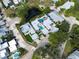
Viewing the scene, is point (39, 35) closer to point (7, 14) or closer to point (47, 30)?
point (47, 30)

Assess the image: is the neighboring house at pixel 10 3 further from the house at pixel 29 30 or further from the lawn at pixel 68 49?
the lawn at pixel 68 49

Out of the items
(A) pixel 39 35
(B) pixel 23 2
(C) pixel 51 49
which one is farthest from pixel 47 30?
(B) pixel 23 2

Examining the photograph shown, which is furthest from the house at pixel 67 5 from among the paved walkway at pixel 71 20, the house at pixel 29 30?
the house at pixel 29 30

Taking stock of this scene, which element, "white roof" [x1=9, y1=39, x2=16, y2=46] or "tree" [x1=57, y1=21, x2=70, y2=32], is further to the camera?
"tree" [x1=57, y1=21, x2=70, y2=32]

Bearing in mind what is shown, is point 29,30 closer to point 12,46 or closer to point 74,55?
point 12,46

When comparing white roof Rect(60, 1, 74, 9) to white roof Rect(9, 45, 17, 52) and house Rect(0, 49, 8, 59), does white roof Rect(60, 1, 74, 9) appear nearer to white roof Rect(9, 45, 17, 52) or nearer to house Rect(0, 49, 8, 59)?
white roof Rect(9, 45, 17, 52)

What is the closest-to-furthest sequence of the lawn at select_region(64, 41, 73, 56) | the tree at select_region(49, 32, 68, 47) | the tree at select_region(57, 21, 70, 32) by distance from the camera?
the lawn at select_region(64, 41, 73, 56) < the tree at select_region(49, 32, 68, 47) < the tree at select_region(57, 21, 70, 32)

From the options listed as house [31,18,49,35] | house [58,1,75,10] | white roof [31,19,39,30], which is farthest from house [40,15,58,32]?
house [58,1,75,10]

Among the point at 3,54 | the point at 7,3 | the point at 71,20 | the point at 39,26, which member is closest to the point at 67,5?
the point at 71,20

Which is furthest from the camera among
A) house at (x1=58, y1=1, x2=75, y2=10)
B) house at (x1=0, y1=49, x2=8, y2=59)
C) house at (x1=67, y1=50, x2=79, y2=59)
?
house at (x1=58, y1=1, x2=75, y2=10)
